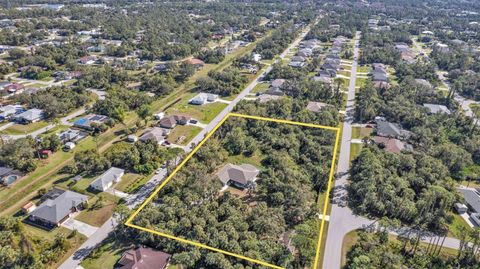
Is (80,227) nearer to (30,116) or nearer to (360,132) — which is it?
(30,116)

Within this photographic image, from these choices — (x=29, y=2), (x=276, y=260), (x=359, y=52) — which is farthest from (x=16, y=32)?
(x=276, y=260)

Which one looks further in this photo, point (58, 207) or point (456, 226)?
point (456, 226)

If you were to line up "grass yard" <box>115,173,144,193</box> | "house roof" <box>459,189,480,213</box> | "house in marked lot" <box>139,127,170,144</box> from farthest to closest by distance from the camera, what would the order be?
1. "house in marked lot" <box>139,127,170,144</box>
2. "grass yard" <box>115,173,144,193</box>
3. "house roof" <box>459,189,480,213</box>

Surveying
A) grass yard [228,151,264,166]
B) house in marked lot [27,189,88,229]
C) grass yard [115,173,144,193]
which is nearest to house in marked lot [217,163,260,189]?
grass yard [228,151,264,166]

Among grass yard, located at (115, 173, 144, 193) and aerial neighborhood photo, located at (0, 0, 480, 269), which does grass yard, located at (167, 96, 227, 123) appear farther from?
grass yard, located at (115, 173, 144, 193)

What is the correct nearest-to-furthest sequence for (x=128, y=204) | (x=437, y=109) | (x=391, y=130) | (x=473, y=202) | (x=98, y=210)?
(x=98, y=210) < (x=128, y=204) < (x=473, y=202) < (x=391, y=130) < (x=437, y=109)

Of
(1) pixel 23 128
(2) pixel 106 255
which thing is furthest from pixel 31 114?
(2) pixel 106 255

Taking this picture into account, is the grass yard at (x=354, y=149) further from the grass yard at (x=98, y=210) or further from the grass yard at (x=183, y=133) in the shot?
the grass yard at (x=98, y=210)
